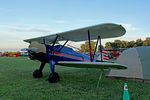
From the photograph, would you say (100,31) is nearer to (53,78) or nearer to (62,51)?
(62,51)

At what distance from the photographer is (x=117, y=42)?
6581 cm

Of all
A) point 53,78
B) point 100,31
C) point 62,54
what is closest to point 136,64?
point 100,31

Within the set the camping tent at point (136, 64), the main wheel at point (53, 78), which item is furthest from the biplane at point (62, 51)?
the camping tent at point (136, 64)

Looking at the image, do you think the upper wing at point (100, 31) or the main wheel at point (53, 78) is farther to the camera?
the main wheel at point (53, 78)

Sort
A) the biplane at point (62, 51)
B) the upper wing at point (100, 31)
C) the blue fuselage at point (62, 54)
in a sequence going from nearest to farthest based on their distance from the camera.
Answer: the upper wing at point (100, 31) → the biplane at point (62, 51) → the blue fuselage at point (62, 54)

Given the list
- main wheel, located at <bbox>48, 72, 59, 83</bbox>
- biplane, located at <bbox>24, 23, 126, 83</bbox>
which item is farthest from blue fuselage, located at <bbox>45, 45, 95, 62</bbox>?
main wheel, located at <bbox>48, 72, 59, 83</bbox>

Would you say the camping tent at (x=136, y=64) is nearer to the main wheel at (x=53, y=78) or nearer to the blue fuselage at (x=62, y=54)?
the blue fuselage at (x=62, y=54)

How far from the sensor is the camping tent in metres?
5.73

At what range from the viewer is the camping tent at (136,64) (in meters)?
5.73

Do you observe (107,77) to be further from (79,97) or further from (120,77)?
(79,97)

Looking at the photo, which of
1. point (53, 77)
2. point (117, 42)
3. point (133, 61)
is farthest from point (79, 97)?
point (117, 42)

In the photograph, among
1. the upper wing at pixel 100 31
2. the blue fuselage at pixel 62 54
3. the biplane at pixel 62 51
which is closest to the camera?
the upper wing at pixel 100 31

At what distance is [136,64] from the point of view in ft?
19.5

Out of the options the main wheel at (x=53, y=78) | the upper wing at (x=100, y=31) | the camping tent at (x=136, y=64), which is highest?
the upper wing at (x=100, y=31)
